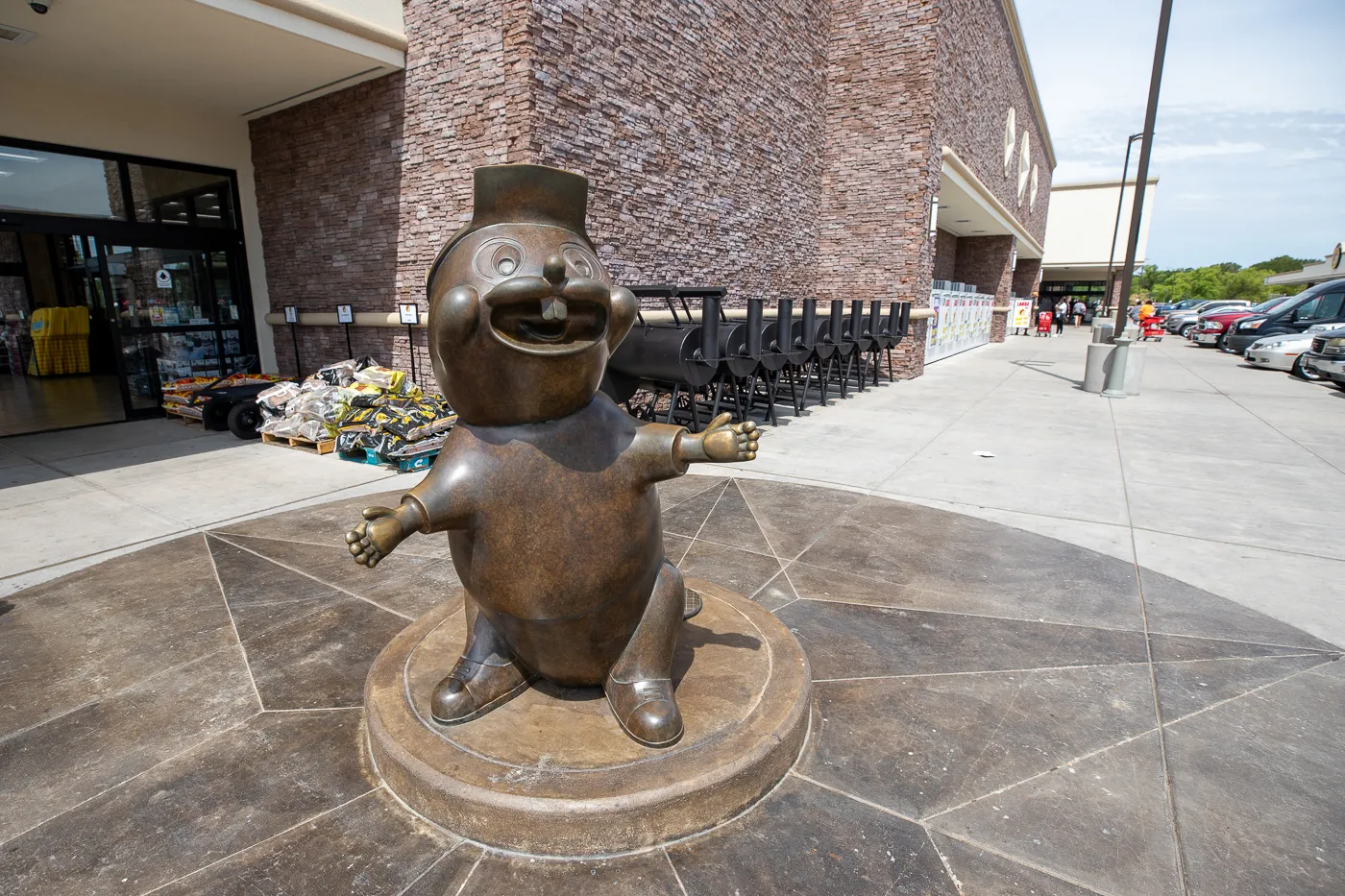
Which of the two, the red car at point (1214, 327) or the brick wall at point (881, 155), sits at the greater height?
the brick wall at point (881, 155)

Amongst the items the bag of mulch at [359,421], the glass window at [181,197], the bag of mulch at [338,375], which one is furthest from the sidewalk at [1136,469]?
the glass window at [181,197]

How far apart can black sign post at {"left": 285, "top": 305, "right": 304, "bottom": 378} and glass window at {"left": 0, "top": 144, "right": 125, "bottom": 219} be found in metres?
2.22

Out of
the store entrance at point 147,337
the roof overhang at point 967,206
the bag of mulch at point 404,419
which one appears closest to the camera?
the bag of mulch at point 404,419

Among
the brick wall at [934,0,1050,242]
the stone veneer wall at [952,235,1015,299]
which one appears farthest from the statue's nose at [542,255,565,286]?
the stone veneer wall at [952,235,1015,299]

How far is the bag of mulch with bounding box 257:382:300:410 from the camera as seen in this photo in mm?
7898

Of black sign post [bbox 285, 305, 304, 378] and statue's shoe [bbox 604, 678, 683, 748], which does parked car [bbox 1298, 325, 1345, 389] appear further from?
black sign post [bbox 285, 305, 304, 378]

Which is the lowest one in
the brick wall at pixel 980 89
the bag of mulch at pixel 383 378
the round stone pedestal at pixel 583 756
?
the round stone pedestal at pixel 583 756

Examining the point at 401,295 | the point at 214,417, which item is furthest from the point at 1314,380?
the point at 214,417

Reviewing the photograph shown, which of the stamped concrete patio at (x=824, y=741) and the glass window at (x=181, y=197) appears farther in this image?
the glass window at (x=181, y=197)

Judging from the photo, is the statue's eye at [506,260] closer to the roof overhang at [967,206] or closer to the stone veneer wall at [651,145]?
the stone veneer wall at [651,145]

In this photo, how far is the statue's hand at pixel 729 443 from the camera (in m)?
1.97

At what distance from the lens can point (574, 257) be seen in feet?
6.81

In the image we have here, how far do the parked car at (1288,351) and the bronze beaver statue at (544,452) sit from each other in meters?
19.2

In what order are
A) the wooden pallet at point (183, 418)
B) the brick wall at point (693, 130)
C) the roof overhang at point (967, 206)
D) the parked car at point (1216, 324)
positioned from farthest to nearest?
the parked car at point (1216, 324), the roof overhang at point (967, 206), the wooden pallet at point (183, 418), the brick wall at point (693, 130)
